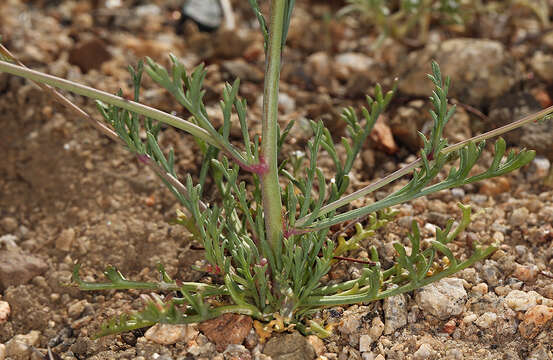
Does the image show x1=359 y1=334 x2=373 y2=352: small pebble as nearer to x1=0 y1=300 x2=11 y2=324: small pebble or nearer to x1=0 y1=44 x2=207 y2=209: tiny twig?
x1=0 y1=44 x2=207 y2=209: tiny twig

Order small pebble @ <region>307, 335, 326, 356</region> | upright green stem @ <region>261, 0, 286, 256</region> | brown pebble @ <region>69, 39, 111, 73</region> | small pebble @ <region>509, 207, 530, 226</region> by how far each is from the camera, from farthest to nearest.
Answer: brown pebble @ <region>69, 39, 111, 73</region>
small pebble @ <region>509, 207, 530, 226</region>
small pebble @ <region>307, 335, 326, 356</region>
upright green stem @ <region>261, 0, 286, 256</region>

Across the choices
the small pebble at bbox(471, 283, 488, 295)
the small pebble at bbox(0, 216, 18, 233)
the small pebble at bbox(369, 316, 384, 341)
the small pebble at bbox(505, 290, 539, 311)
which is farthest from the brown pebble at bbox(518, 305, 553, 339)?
the small pebble at bbox(0, 216, 18, 233)

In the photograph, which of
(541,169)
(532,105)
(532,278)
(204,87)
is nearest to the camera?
(532,278)

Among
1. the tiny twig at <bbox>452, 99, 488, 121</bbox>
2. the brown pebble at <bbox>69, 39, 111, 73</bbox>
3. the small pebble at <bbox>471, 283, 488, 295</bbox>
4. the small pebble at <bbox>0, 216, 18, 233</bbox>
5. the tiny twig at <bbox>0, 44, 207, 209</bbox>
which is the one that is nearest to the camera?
the tiny twig at <bbox>0, 44, 207, 209</bbox>

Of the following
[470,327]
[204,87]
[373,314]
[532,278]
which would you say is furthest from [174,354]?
[204,87]

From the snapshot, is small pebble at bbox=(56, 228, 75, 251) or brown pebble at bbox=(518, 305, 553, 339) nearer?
brown pebble at bbox=(518, 305, 553, 339)

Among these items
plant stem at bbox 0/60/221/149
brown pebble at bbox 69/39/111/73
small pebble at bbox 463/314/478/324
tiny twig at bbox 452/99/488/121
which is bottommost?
small pebble at bbox 463/314/478/324

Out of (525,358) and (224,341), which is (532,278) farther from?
(224,341)

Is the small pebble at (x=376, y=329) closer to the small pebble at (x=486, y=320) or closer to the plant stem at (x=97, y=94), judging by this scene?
the small pebble at (x=486, y=320)

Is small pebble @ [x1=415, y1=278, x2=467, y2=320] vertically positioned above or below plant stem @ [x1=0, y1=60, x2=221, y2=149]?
below
